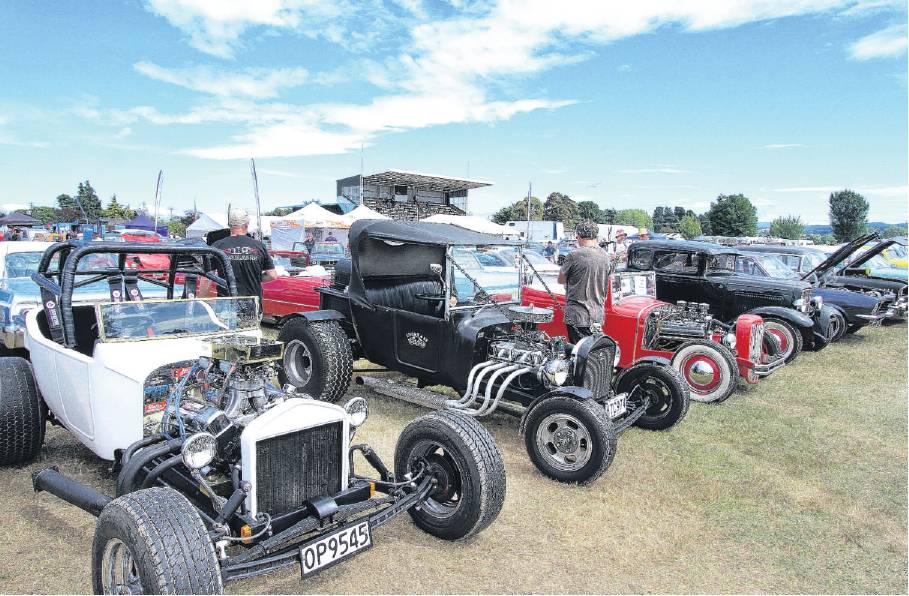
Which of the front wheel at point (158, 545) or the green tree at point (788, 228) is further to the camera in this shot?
the green tree at point (788, 228)

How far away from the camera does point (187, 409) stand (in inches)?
138

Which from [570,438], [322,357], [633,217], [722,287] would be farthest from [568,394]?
[633,217]

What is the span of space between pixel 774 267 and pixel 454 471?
9.24 m

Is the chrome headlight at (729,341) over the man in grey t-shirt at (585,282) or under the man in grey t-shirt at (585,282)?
under

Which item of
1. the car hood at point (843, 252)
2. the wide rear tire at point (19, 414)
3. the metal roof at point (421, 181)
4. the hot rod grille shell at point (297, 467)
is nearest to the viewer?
the hot rod grille shell at point (297, 467)

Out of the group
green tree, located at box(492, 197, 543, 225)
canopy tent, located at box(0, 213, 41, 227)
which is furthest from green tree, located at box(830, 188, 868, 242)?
canopy tent, located at box(0, 213, 41, 227)

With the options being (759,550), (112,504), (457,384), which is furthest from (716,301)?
(112,504)

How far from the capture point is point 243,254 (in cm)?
567

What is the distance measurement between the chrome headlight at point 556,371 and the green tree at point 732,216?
65.6 m

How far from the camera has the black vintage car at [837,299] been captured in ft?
33.5

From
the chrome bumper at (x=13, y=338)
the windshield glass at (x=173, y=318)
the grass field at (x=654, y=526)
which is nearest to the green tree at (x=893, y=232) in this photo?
the grass field at (x=654, y=526)

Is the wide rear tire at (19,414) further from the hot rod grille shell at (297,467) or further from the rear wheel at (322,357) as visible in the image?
the hot rod grille shell at (297,467)

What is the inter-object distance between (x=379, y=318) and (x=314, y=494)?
312 centimetres

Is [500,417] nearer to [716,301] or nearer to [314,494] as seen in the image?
[314,494]
